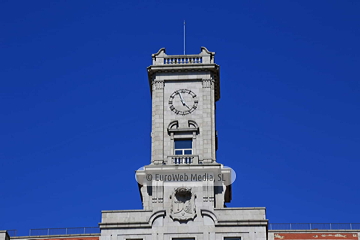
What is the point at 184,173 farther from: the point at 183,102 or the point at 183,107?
the point at 183,102

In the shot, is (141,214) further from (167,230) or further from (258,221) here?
(258,221)

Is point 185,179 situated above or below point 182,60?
below

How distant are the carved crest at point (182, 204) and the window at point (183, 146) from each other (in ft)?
15.9

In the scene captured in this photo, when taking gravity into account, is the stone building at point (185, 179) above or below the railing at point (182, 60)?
below

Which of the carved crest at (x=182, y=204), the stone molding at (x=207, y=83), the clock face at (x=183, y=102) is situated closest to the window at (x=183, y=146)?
the clock face at (x=183, y=102)

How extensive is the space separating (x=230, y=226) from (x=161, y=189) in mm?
7542

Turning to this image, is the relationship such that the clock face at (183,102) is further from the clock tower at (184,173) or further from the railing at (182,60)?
the railing at (182,60)

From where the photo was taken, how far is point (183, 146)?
96.5m

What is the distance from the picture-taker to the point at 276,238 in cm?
9156

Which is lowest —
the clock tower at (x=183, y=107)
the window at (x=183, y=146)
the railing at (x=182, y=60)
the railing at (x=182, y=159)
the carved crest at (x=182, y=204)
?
the carved crest at (x=182, y=204)

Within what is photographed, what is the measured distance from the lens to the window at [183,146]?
96188 mm

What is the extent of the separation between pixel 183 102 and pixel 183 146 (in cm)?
466

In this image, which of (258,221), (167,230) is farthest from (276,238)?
(167,230)

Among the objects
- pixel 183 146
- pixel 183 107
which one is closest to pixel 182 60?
pixel 183 107
